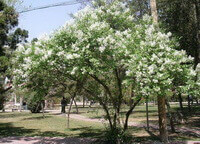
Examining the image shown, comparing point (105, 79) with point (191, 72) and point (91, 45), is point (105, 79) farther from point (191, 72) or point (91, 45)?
Answer: point (191, 72)

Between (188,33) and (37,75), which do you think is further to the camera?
(188,33)

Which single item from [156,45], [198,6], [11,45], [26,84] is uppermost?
[198,6]

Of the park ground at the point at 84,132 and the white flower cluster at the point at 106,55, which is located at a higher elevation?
the white flower cluster at the point at 106,55

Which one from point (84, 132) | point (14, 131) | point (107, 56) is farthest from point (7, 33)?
point (107, 56)

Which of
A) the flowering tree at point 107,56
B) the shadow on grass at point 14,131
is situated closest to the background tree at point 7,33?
the shadow on grass at point 14,131

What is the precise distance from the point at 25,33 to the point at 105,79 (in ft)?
29.0

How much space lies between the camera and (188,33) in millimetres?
16516

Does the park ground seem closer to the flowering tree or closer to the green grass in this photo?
the green grass

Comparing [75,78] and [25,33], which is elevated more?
[25,33]

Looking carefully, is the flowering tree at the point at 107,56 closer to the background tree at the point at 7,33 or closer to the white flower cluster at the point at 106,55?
the white flower cluster at the point at 106,55

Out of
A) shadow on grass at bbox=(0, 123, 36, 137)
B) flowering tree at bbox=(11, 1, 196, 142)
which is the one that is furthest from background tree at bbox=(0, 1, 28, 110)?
flowering tree at bbox=(11, 1, 196, 142)

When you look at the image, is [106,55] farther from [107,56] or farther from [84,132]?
[84,132]

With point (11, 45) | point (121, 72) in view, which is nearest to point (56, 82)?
point (121, 72)

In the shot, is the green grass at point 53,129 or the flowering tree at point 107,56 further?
the green grass at point 53,129
